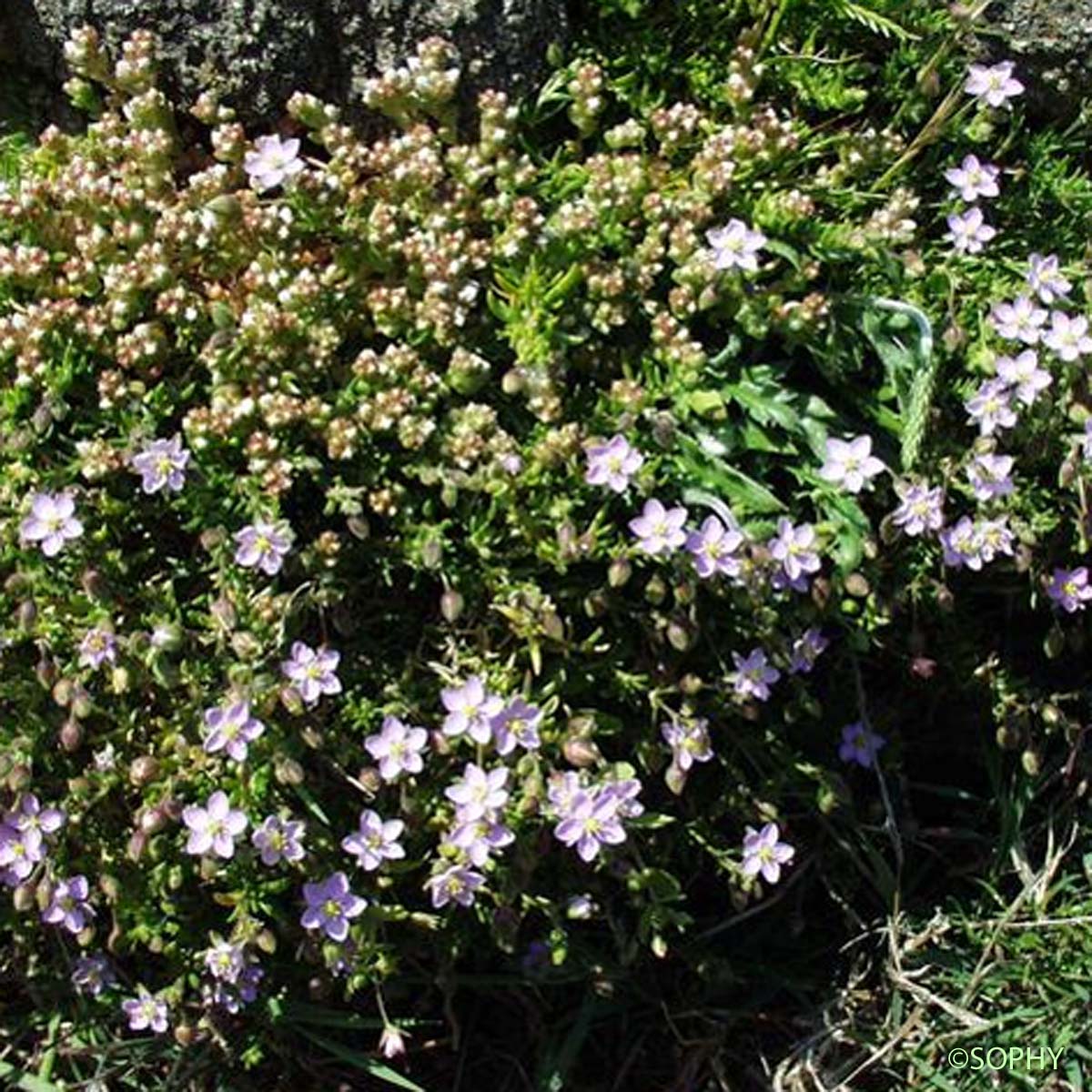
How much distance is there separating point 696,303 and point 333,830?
103 centimetres

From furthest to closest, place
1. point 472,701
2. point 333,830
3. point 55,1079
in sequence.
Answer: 1. point 55,1079
2. point 333,830
3. point 472,701

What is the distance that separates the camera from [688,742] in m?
2.99

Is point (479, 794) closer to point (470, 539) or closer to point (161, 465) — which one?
point (470, 539)

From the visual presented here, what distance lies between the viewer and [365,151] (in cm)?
317

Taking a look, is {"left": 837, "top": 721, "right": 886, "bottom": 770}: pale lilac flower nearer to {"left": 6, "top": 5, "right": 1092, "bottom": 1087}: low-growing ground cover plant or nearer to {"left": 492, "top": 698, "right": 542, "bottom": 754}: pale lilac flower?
{"left": 6, "top": 5, "right": 1092, "bottom": 1087}: low-growing ground cover plant

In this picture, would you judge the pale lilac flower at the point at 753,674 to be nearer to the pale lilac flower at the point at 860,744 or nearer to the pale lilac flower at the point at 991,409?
the pale lilac flower at the point at 860,744

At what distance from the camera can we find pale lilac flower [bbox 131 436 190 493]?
9.55 feet

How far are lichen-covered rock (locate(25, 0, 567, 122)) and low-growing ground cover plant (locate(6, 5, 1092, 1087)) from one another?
10cm

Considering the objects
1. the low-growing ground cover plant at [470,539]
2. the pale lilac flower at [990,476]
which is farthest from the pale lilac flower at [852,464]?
the pale lilac flower at [990,476]

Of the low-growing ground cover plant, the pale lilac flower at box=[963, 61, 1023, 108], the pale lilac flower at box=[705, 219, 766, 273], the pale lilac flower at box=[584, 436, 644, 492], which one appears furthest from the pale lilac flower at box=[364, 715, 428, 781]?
the pale lilac flower at box=[963, 61, 1023, 108]

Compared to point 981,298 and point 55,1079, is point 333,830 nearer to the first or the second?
point 55,1079

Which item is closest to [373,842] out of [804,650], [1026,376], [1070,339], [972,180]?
[804,650]

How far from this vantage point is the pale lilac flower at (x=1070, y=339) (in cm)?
316

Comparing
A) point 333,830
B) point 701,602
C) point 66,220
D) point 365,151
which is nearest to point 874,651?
point 701,602
